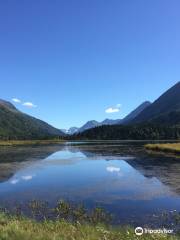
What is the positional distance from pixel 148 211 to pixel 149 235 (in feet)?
33.9

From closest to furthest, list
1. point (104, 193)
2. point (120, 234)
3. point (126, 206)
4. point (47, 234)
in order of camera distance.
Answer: point (47, 234)
point (120, 234)
point (126, 206)
point (104, 193)

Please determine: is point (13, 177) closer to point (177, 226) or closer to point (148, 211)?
point (148, 211)

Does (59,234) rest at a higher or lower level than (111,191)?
higher

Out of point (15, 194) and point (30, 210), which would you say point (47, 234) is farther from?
point (15, 194)

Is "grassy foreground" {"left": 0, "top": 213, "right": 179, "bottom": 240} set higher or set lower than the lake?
higher

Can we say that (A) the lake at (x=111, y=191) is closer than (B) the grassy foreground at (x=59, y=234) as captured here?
No

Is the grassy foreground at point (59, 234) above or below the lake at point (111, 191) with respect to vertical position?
above

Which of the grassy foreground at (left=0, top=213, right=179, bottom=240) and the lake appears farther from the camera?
the lake

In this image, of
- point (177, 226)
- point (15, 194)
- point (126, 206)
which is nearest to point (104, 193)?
point (126, 206)

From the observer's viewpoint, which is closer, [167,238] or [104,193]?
[167,238]

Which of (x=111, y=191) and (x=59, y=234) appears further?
(x=111, y=191)

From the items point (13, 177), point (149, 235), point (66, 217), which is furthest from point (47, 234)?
point (13, 177)

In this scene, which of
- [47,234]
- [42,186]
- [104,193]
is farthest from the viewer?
[42,186]

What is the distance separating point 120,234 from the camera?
624 inches
